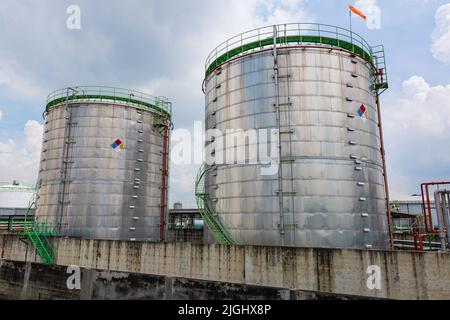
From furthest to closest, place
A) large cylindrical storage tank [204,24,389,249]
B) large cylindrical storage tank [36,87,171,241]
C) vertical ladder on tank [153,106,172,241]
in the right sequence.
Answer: vertical ladder on tank [153,106,172,241] → large cylindrical storage tank [36,87,171,241] → large cylindrical storage tank [204,24,389,249]

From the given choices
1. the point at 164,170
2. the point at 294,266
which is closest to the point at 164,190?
the point at 164,170

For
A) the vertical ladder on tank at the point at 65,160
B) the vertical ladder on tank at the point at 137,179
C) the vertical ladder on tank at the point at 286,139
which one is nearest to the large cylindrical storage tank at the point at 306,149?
the vertical ladder on tank at the point at 286,139

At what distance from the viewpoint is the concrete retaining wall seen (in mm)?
10648

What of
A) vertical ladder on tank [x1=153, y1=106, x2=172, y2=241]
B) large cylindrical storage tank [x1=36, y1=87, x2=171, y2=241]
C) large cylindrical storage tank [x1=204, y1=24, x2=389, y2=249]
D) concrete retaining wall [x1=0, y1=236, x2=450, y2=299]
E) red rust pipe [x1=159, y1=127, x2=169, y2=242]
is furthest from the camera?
vertical ladder on tank [x1=153, y1=106, x2=172, y2=241]

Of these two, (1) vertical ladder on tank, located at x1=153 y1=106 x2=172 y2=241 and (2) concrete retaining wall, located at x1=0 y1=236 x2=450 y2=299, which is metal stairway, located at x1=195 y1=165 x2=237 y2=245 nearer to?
(2) concrete retaining wall, located at x1=0 y1=236 x2=450 y2=299

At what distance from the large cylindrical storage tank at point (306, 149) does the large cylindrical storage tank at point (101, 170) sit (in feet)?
27.4

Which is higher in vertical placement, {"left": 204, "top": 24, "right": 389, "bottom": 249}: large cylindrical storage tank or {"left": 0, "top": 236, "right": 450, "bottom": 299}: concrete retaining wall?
{"left": 204, "top": 24, "right": 389, "bottom": 249}: large cylindrical storage tank

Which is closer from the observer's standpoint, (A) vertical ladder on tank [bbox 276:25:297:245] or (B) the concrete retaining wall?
(B) the concrete retaining wall

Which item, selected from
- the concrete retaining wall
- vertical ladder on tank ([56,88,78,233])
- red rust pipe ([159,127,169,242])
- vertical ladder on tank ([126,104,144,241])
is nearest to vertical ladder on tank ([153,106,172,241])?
red rust pipe ([159,127,169,242])

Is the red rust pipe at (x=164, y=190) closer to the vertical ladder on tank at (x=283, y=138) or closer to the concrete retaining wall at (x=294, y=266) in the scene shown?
the concrete retaining wall at (x=294, y=266)

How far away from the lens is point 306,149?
1468cm

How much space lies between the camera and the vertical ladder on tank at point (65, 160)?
21141 mm

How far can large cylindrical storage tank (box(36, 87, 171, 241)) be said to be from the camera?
2114cm

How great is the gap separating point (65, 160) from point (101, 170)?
297cm
